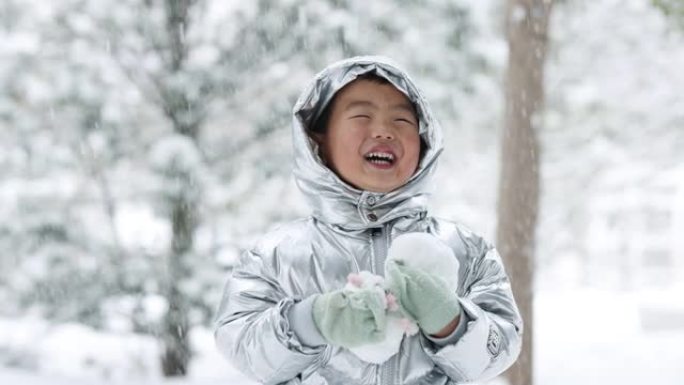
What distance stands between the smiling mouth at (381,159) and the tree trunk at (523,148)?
3.29 meters

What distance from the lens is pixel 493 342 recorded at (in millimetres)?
1314

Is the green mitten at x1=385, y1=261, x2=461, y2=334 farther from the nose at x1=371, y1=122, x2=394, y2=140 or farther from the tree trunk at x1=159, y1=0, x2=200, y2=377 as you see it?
the tree trunk at x1=159, y1=0, x2=200, y2=377

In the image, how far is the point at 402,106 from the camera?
146 centimetres

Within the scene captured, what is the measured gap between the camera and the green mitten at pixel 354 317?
1.17 meters

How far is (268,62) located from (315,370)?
4066 mm

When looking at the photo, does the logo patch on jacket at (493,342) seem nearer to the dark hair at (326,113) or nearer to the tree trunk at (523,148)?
the dark hair at (326,113)

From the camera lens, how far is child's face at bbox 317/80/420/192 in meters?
1.40

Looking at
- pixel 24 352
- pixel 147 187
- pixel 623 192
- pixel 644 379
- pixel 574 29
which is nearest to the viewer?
pixel 147 187

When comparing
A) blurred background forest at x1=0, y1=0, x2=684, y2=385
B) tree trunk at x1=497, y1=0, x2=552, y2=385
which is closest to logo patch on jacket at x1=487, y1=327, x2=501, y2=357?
tree trunk at x1=497, y1=0, x2=552, y2=385

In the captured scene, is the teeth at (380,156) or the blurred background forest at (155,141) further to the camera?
the blurred background forest at (155,141)

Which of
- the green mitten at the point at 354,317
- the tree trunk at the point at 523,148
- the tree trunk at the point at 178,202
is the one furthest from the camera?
the tree trunk at the point at 178,202

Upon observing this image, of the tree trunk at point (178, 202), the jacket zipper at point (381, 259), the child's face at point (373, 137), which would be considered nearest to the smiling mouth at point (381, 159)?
the child's face at point (373, 137)

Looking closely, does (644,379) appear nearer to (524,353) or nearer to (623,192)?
(524,353)

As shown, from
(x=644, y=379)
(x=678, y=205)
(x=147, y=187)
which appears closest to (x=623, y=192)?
(x=678, y=205)
